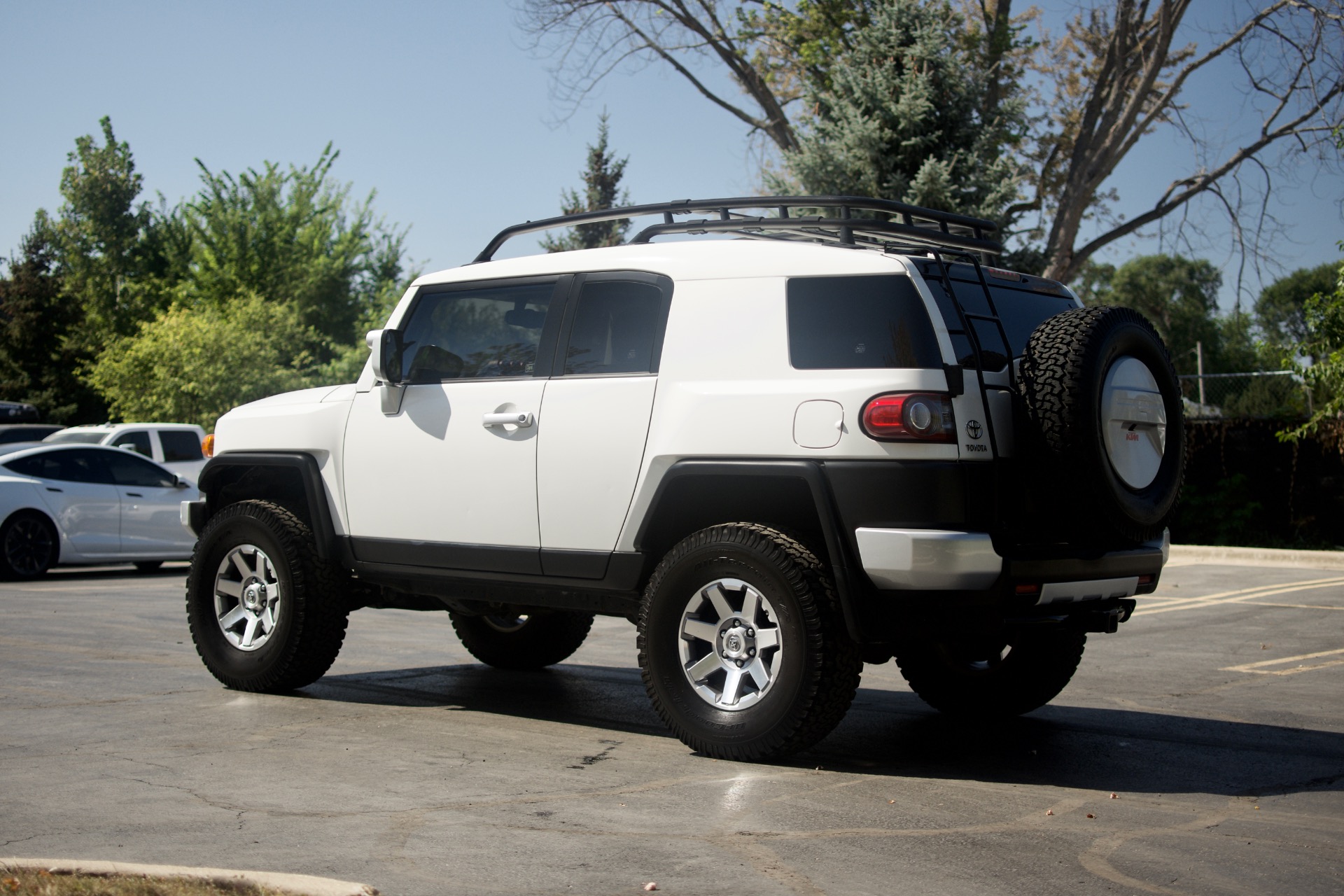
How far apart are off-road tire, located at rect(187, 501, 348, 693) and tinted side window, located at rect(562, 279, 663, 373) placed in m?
1.93

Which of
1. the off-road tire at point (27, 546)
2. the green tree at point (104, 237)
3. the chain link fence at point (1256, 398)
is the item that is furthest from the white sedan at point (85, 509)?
→ the green tree at point (104, 237)

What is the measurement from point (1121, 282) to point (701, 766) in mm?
91260

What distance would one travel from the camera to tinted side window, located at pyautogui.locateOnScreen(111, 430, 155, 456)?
795 inches

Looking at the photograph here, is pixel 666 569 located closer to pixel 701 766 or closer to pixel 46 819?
pixel 701 766

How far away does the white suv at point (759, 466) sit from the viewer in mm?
5344

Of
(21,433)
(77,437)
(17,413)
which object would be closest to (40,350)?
(17,413)

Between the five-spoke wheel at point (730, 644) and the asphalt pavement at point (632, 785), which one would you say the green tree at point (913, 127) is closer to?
the asphalt pavement at point (632, 785)

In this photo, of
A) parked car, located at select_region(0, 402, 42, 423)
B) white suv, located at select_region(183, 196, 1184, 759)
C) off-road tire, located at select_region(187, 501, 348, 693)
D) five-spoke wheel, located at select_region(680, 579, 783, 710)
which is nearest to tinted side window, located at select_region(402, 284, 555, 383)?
white suv, located at select_region(183, 196, 1184, 759)

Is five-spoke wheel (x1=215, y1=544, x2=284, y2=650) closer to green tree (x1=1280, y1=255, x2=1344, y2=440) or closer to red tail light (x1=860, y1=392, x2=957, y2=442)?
red tail light (x1=860, y1=392, x2=957, y2=442)

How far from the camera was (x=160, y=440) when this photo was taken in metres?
20.5

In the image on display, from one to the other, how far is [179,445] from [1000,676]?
54.7 feet

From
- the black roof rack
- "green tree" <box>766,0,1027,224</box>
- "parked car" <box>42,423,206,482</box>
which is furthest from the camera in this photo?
"parked car" <box>42,423,206,482</box>

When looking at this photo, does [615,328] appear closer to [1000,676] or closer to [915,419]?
[915,419]

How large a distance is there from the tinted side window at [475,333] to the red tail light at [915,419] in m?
1.93
